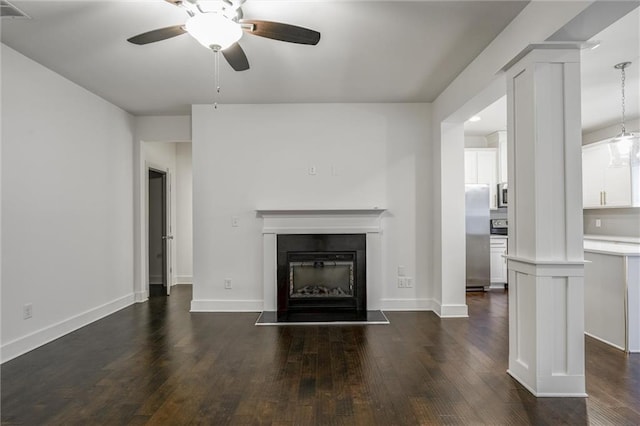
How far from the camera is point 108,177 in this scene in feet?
14.1

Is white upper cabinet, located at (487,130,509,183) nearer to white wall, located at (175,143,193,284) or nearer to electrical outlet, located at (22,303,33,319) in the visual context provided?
white wall, located at (175,143,193,284)

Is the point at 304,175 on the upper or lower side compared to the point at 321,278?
upper

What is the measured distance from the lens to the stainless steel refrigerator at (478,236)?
5.65 metres

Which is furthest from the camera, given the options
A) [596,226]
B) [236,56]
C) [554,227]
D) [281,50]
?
[596,226]

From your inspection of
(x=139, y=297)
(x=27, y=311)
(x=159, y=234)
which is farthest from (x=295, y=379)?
(x=159, y=234)

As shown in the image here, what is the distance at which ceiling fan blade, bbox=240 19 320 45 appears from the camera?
211 cm

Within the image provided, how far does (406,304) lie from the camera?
14.4 feet

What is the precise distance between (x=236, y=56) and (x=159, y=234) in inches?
171

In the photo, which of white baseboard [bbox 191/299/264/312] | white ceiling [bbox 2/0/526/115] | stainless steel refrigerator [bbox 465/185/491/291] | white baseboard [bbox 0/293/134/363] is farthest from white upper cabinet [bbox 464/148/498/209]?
white baseboard [bbox 0/293/134/363]

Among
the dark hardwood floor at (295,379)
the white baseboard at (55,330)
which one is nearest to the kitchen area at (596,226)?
the dark hardwood floor at (295,379)

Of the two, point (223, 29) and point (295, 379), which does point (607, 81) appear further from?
point (295, 379)

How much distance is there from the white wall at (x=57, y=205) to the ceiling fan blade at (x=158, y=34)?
1569 mm

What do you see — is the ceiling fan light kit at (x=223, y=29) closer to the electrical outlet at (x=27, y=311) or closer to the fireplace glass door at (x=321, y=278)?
the electrical outlet at (x=27, y=311)

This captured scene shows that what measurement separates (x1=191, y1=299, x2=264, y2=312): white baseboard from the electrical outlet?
1.62 meters
